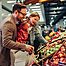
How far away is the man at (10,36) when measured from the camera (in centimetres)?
111

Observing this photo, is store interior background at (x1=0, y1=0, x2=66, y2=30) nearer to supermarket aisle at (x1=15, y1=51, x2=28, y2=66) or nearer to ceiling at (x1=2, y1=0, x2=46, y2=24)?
ceiling at (x1=2, y1=0, x2=46, y2=24)

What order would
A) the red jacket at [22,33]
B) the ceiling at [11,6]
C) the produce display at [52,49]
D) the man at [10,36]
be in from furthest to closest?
the produce display at [52,49]
the ceiling at [11,6]
the red jacket at [22,33]
the man at [10,36]

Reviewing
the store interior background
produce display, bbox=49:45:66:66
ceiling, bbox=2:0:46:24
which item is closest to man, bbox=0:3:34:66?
ceiling, bbox=2:0:46:24

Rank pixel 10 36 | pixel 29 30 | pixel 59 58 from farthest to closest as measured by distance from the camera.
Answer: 1. pixel 59 58
2. pixel 29 30
3. pixel 10 36

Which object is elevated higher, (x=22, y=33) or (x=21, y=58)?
(x=22, y=33)

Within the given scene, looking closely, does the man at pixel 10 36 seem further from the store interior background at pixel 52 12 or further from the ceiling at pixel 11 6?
the store interior background at pixel 52 12

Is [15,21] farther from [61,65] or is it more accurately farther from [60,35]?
[61,65]

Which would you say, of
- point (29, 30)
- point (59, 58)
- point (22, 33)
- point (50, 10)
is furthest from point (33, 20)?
point (59, 58)

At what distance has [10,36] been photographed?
112 cm

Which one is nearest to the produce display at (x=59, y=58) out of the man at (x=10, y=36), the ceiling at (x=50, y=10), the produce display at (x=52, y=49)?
the produce display at (x=52, y=49)

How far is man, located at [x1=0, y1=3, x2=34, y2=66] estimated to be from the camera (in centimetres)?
111

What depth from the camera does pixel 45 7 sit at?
1835 mm

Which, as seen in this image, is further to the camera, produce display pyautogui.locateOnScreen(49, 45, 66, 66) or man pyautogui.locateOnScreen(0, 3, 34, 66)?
produce display pyautogui.locateOnScreen(49, 45, 66, 66)

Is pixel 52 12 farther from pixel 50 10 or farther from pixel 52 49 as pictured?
pixel 52 49
